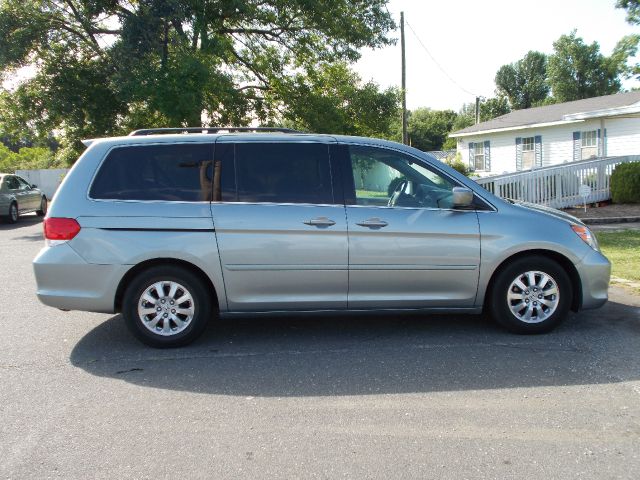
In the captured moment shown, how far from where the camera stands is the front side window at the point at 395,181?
5.14 m

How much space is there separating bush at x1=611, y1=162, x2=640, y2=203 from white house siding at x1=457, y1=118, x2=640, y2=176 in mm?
5789

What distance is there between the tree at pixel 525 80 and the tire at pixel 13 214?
57.6 metres

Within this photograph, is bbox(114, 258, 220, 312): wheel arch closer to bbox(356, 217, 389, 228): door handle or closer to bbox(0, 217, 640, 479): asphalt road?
bbox(0, 217, 640, 479): asphalt road

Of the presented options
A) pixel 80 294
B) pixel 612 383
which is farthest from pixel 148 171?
pixel 612 383

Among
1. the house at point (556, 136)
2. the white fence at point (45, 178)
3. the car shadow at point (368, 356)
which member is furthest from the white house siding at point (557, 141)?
the white fence at point (45, 178)

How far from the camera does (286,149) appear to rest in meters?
5.14

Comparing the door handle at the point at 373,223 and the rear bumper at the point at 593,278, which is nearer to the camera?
the door handle at the point at 373,223

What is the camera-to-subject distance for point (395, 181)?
17.3 feet

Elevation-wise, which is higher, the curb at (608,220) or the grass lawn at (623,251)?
the curb at (608,220)

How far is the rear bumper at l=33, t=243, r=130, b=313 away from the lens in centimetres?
480

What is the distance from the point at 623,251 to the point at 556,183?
20.9 feet

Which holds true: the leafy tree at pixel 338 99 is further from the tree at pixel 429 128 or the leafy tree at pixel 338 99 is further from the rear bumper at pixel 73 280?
the tree at pixel 429 128

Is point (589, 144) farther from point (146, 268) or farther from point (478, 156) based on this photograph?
point (146, 268)

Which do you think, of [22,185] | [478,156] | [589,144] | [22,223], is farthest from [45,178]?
[589,144]
